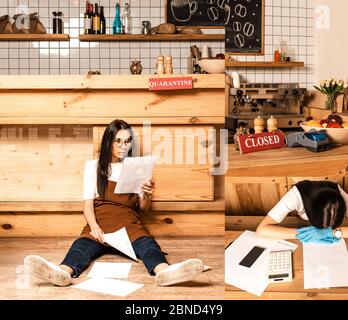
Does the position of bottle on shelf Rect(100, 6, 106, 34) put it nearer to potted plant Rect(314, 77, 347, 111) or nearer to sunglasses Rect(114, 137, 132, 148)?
sunglasses Rect(114, 137, 132, 148)

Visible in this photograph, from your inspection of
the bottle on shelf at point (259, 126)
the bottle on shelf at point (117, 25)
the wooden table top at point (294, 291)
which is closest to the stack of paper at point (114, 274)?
the wooden table top at point (294, 291)

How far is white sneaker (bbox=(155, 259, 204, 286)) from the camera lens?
1144 mm

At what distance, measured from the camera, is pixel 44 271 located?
1163mm

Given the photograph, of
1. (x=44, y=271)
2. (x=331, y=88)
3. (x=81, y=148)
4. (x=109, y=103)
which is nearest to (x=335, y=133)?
(x=331, y=88)

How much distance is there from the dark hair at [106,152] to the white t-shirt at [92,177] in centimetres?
Answer: 1

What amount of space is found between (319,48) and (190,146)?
36.8 inches

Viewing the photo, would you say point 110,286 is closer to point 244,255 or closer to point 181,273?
point 181,273

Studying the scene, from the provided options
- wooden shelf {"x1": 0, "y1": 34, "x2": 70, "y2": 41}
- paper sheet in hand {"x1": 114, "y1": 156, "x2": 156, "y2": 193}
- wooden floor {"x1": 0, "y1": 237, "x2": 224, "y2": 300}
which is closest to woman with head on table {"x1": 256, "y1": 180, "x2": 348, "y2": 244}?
wooden floor {"x1": 0, "y1": 237, "x2": 224, "y2": 300}

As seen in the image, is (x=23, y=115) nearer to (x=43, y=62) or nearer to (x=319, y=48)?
(x=43, y=62)

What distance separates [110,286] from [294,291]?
0.56m

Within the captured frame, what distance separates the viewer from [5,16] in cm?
207

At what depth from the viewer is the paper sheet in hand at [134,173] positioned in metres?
1.39

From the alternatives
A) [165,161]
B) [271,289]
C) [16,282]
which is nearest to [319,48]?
[271,289]

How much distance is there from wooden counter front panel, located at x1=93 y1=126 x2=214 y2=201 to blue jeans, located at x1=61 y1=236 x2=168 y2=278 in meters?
0.24
